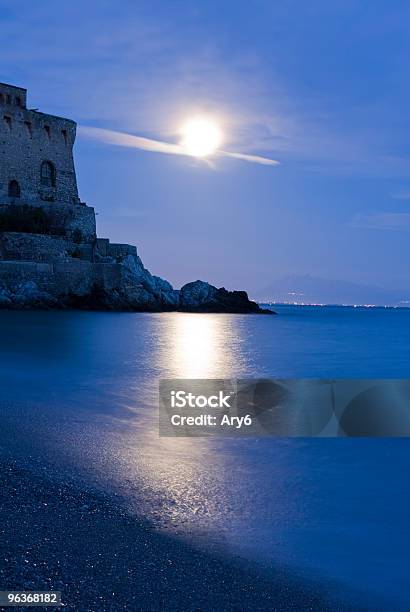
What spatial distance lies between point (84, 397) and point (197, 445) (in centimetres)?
328

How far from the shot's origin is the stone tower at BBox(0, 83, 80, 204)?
33375mm

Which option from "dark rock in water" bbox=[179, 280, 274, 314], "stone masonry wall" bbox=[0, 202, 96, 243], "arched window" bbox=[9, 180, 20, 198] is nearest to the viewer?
"stone masonry wall" bbox=[0, 202, 96, 243]

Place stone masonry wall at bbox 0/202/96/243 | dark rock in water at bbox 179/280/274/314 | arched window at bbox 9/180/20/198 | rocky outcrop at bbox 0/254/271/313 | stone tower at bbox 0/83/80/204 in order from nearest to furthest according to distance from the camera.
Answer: rocky outcrop at bbox 0/254/271/313 → stone masonry wall at bbox 0/202/96/243 → stone tower at bbox 0/83/80/204 → arched window at bbox 9/180/20/198 → dark rock in water at bbox 179/280/274/314

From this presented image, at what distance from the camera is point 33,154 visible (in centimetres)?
3484

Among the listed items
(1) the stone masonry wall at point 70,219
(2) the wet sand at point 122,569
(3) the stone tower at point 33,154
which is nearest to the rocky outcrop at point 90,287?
(1) the stone masonry wall at point 70,219

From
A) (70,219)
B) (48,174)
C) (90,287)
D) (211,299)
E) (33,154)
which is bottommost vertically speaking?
(211,299)

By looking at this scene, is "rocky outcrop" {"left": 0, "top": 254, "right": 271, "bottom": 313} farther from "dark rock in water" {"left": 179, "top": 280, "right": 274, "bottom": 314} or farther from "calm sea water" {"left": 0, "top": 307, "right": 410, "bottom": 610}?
"calm sea water" {"left": 0, "top": 307, "right": 410, "bottom": 610}

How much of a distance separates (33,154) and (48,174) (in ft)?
5.14

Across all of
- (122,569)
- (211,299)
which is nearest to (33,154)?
(211,299)

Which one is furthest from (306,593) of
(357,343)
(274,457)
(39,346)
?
(357,343)

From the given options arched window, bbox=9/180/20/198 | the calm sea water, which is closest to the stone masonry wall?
arched window, bbox=9/180/20/198

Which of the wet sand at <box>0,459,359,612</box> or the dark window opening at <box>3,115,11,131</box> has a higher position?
the dark window opening at <box>3,115,11,131</box>

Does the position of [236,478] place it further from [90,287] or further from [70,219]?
[70,219]

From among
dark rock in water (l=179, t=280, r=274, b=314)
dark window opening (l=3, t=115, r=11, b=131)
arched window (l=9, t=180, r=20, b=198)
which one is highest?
dark window opening (l=3, t=115, r=11, b=131)
